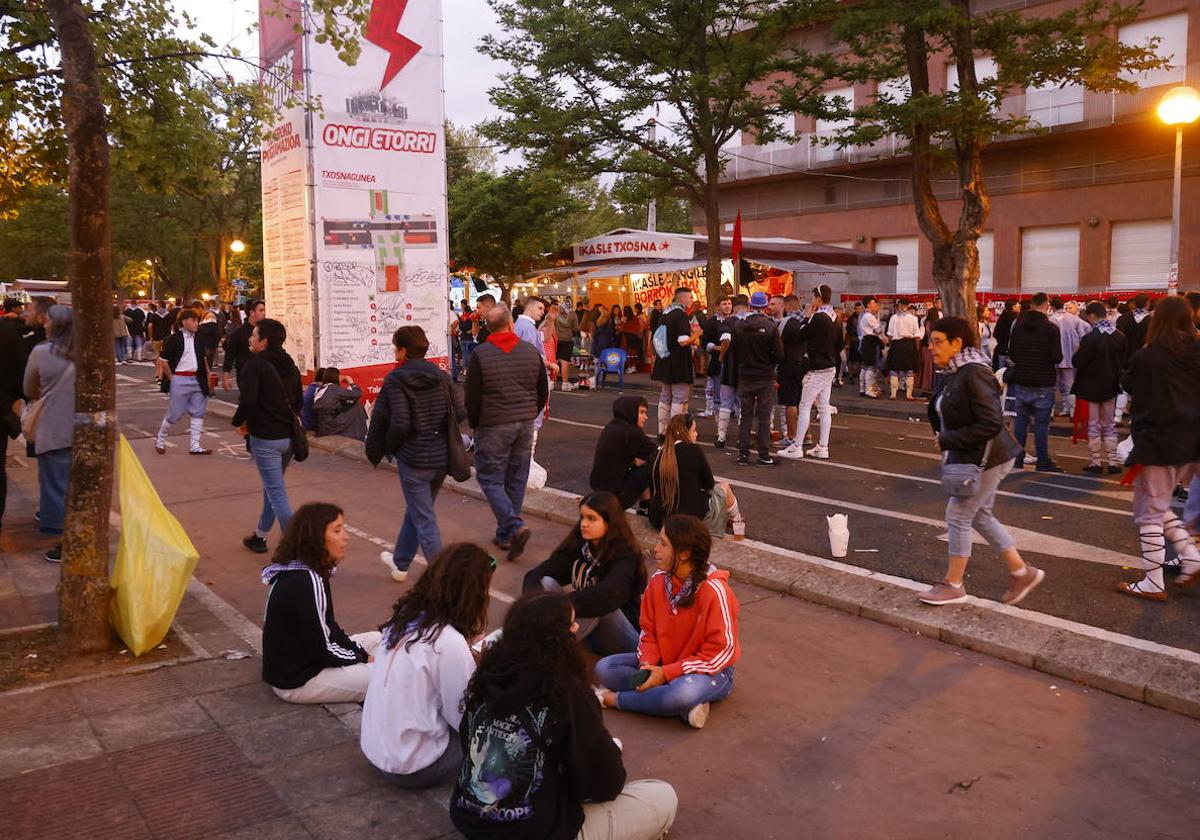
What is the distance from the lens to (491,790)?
10.7 ft

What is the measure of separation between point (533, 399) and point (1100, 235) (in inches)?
970

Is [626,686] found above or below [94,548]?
below

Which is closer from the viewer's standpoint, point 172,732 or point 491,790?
point 491,790

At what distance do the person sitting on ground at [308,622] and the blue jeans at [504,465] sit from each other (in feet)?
9.50

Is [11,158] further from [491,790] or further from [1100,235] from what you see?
[1100,235]

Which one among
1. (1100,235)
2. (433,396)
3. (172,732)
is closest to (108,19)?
(433,396)

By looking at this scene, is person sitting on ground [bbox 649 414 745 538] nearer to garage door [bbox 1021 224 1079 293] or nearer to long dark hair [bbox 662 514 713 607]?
long dark hair [bbox 662 514 713 607]

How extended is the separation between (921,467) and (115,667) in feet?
29.0

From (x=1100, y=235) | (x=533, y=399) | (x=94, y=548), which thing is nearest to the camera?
(x=94, y=548)

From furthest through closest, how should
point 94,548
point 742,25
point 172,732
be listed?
point 742,25 → point 94,548 → point 172,732

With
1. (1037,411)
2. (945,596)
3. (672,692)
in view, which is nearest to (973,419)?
(945,596)

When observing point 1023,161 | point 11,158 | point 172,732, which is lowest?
point 172,732

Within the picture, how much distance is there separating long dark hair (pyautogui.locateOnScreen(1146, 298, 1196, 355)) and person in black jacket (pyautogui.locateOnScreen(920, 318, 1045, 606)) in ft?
4.65

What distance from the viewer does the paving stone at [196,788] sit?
3.81m
